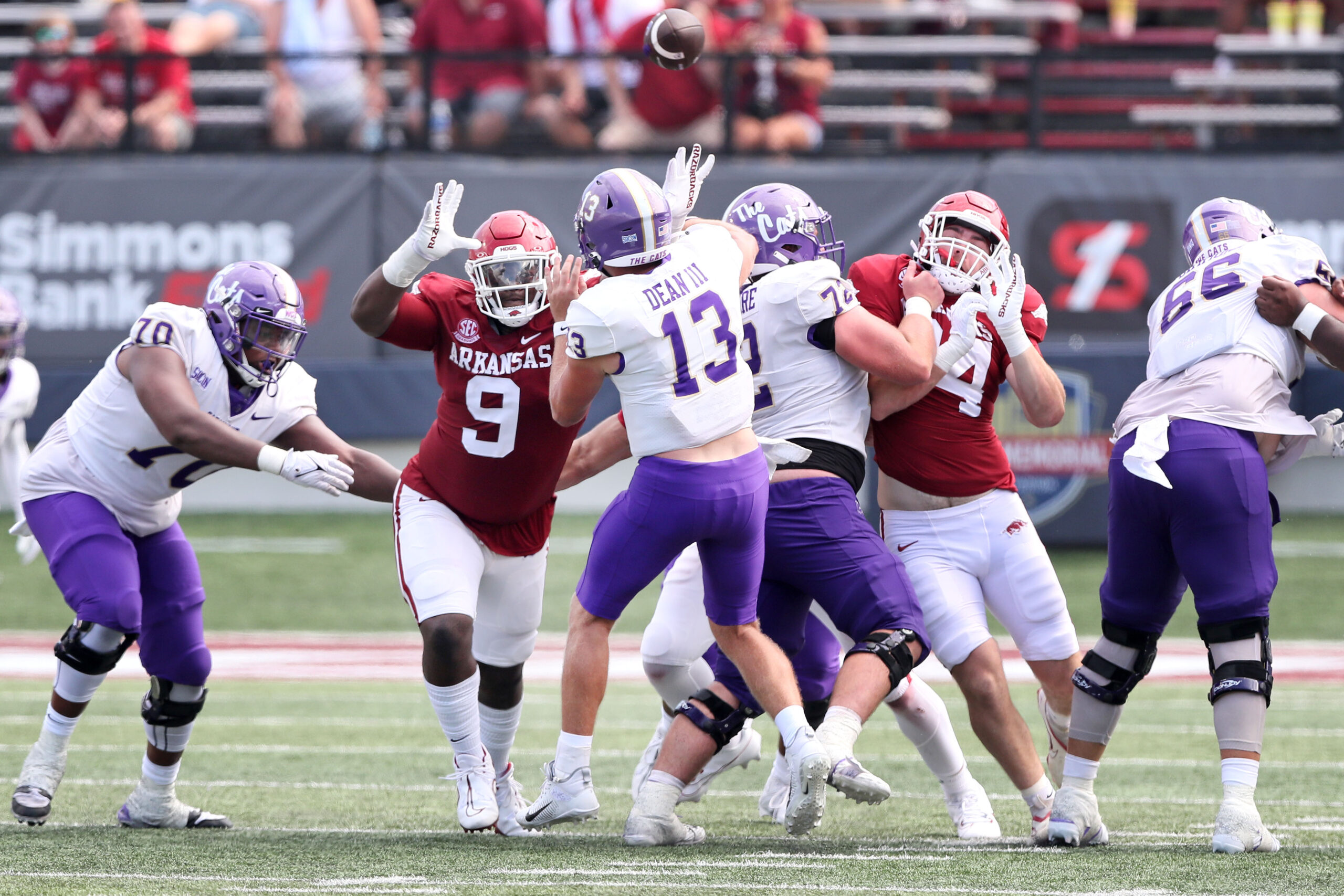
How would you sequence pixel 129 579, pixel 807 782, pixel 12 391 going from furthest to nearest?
pixel 12 391
pixel 129 579
pixel 807 782

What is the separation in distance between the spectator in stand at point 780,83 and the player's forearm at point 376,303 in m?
7.42

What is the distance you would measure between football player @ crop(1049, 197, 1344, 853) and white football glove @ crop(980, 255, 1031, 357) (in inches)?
15.1

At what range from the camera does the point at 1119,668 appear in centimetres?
457

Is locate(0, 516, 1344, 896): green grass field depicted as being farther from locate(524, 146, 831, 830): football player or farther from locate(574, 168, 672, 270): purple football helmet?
locate(574, 168, 672, 270): purple football helmet

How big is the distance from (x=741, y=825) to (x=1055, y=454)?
6.19 m

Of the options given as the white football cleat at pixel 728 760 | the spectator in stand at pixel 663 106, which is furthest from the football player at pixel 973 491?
the spectator in stand at pixel 663 106

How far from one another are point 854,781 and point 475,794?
1.22 meters

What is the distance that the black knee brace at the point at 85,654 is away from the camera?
501 cm

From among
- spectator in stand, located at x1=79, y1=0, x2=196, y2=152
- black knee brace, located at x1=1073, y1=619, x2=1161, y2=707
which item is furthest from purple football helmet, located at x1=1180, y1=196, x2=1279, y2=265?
spectator in stand, located at x1=79, y1=0, x2=196, y2=152

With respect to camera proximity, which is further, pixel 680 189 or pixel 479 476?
pixel 479 476

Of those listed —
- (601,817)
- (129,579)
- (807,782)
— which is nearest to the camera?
(807,782)

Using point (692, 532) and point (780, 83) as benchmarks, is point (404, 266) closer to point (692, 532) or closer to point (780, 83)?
point (692, 532)

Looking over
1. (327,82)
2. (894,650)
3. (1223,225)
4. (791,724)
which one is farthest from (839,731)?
(327,82)

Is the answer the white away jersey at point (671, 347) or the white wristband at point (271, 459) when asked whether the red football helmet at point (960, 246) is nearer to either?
the white away jersey at point (671, 347)
